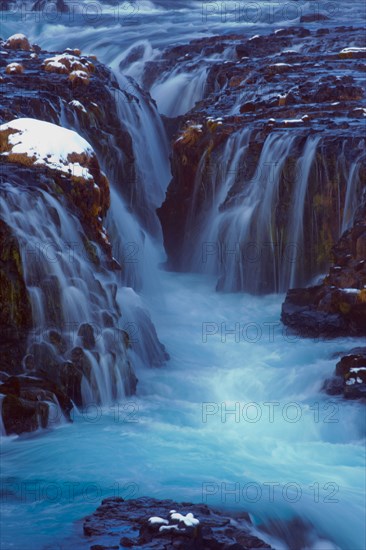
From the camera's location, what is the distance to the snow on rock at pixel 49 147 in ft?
42.5

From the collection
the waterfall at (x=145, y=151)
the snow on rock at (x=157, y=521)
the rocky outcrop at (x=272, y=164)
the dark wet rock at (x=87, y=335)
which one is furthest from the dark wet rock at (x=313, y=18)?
the snow on rock at (x=157, y=521)

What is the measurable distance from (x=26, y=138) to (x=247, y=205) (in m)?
4.70

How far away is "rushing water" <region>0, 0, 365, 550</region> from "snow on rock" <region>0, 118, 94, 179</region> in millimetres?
960

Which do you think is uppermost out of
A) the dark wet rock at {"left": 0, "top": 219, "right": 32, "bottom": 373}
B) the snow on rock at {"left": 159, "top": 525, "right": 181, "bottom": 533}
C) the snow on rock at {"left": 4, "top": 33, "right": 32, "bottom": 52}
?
the snow on rock at {"left": 4, "top": 33, "right": 32, "bottom": 52}

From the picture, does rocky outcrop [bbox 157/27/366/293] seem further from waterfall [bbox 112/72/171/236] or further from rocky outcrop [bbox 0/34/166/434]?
rocky outcrop [bbox 0/34/166/434]

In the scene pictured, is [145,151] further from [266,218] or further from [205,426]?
[205,426]

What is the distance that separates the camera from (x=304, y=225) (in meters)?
15.7

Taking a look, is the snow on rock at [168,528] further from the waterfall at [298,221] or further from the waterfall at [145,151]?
the waterfall at [145,151]

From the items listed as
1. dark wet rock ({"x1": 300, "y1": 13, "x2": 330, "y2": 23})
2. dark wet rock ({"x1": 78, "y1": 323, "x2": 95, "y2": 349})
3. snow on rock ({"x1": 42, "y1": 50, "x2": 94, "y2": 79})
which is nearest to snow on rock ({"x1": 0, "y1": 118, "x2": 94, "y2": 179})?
dark wet rock ({"x1": 78, "y1": 323, "x2": 95, "y2": 349})

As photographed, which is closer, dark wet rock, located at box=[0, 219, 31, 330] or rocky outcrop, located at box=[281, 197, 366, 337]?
dark wet rock, located at box=[0, 219, 31, 330]

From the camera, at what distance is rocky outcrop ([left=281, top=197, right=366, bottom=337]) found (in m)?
13.2

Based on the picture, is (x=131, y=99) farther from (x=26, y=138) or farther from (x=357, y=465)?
(x=357, y=465)

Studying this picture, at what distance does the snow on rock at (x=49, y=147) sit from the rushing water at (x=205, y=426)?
96cm

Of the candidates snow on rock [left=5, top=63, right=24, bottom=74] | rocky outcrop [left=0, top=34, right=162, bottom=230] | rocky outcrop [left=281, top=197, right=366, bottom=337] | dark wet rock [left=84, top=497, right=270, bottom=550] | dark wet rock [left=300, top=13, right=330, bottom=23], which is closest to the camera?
dark wet rock [left=84, top=497, right=270, bottom=550]
